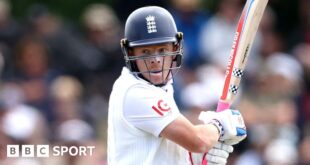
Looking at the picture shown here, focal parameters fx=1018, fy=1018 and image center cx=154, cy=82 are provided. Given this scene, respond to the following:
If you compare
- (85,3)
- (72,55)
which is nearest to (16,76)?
(72,55)

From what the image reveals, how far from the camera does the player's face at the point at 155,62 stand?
23.4 ft

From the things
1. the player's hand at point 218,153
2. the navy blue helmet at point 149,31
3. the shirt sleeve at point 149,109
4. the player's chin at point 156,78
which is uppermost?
the navy blue helmet at point 149,31

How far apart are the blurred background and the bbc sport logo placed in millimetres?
393

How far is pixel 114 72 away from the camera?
516 inches

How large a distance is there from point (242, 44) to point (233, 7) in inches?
231

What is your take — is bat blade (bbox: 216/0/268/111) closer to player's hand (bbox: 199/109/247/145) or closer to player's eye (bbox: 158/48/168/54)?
player's hand (bbox: 199/109/247/145)

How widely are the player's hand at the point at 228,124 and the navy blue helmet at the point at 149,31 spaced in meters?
0.46

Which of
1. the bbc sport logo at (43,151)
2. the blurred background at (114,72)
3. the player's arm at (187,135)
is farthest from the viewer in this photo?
the blurred background at (114,72)

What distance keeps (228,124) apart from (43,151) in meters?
3.05

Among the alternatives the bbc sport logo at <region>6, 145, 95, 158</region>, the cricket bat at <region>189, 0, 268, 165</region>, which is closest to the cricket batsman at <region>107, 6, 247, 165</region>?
the cricket bat at <region>189, 0, 268, 165</region>

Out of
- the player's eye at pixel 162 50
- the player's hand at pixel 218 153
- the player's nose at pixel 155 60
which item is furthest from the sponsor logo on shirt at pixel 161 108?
the player's hand at pixel 218 153

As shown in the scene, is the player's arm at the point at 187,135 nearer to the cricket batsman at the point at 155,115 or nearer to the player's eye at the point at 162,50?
the cricket batsman at the point at 155,115

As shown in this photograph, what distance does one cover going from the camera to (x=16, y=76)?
1284 cm

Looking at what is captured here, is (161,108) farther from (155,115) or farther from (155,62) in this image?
(155,62)
